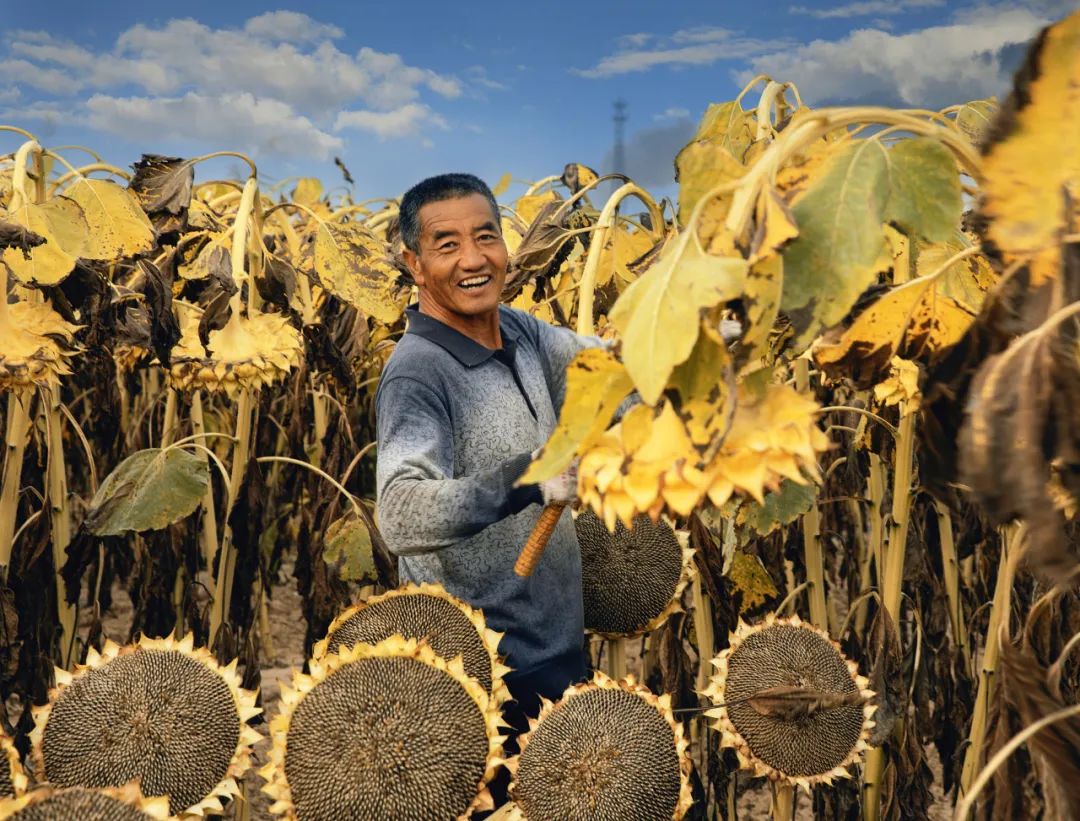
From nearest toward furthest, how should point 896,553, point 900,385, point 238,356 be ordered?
point 900,385 → point 238,356 → point 896,553

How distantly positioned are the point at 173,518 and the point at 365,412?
191 centimetres

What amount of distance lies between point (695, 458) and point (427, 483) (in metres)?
0.80

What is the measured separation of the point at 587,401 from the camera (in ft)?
2.45

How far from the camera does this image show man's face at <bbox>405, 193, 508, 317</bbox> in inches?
69.4

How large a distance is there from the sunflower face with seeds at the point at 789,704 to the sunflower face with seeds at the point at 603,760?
0.91 ft

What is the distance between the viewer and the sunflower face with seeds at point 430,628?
51.6 inches

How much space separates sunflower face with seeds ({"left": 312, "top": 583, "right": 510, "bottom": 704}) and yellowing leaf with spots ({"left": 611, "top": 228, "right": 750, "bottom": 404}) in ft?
2.23

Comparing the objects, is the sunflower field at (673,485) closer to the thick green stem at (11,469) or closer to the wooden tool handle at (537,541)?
the thick green stem at (11,469)

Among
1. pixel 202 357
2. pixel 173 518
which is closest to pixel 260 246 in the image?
pixel 202 357

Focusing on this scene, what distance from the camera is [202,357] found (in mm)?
1929

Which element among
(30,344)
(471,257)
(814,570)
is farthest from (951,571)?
(30,344)

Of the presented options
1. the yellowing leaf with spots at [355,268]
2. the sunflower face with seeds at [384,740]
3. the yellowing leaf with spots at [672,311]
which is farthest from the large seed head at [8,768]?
the yellowing leaf with spots at [355,268]

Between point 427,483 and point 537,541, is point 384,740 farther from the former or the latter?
point 427,483

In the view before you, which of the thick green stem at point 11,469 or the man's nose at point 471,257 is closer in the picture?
the man's nose at point 471,257
